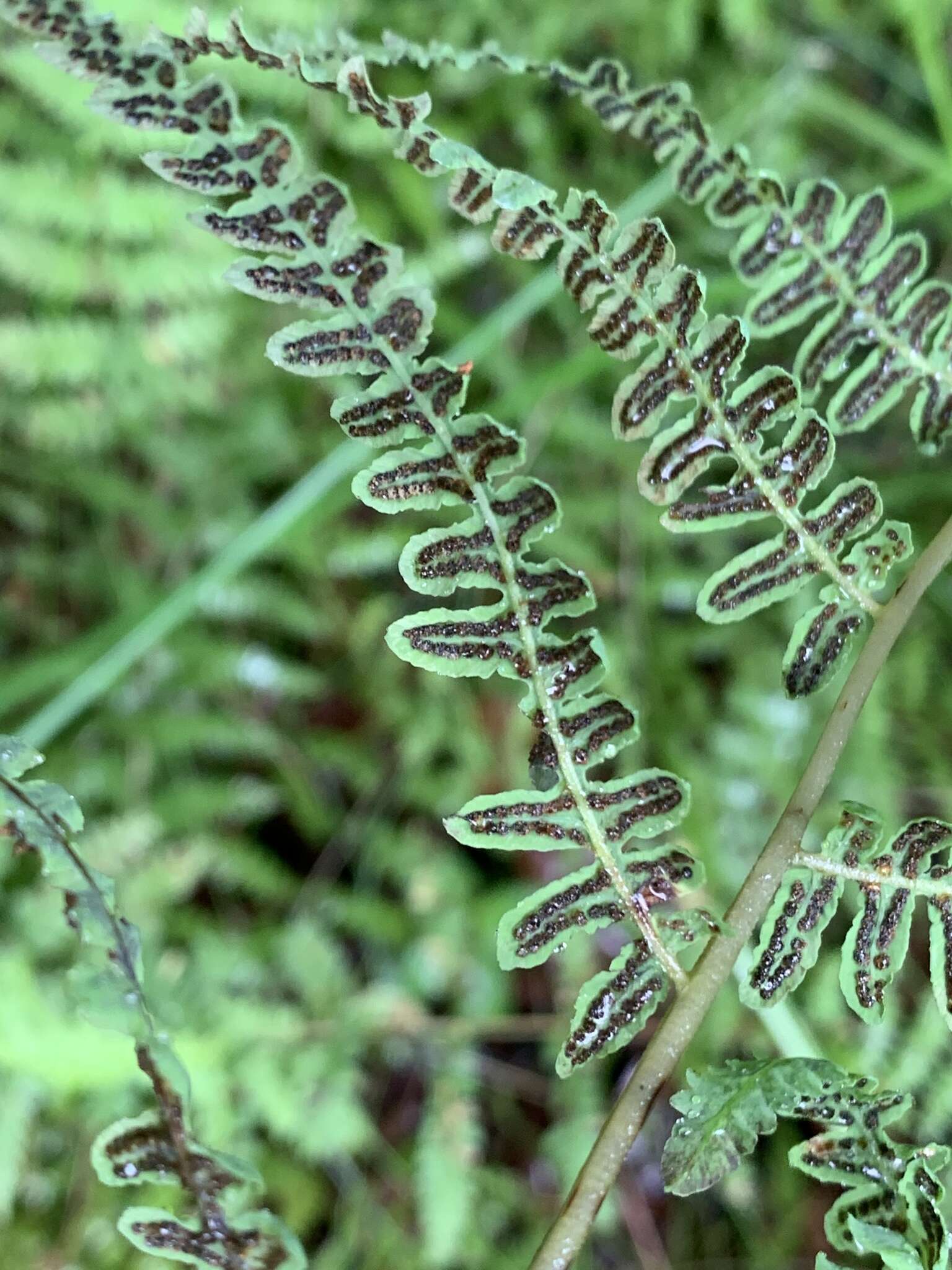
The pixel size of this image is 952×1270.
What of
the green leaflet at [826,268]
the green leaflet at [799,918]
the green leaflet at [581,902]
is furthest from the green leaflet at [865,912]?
the green leaflet at [826,268]

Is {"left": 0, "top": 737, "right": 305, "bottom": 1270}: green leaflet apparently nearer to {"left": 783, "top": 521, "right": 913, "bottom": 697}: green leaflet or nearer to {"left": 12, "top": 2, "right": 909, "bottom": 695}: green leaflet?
{"left": 12, "top": 2, "right": 909, "bottom": 695}: green leaflet

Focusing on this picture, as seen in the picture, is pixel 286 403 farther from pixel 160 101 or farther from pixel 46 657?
pixel 160 101

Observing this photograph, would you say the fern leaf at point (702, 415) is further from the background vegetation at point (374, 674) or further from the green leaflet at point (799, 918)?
the background vegetation at point (374, 674)

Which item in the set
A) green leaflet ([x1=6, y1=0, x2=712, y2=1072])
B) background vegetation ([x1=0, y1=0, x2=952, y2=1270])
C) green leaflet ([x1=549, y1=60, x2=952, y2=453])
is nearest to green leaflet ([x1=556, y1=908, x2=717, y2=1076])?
green leaflet ([x1=6, y1=0, x2=712, y2=1072])

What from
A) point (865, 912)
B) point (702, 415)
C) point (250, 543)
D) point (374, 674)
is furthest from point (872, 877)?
point (374, 674)

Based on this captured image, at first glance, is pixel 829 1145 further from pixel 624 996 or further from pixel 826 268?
pixel 826 268

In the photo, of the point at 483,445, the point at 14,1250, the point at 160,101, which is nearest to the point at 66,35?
the point at 160,101

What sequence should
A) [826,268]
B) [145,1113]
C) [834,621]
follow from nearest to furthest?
→ 1. [145,1113]
2. [834,621]
3. [826,268]
